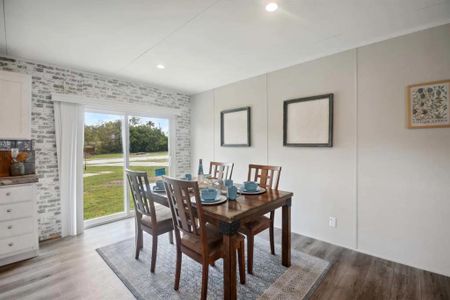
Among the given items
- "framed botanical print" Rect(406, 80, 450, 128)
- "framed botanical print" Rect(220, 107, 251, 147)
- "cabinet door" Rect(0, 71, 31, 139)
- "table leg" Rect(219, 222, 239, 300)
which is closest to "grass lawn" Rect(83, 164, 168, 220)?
"cabinet door" Rect(0, 71, 31, 139)

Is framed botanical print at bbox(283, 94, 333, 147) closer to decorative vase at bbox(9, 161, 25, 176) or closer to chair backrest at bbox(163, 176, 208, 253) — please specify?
chair backrest at bbox(163, 176, 208, 253)

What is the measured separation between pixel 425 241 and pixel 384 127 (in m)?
1.30

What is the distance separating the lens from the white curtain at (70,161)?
321cm

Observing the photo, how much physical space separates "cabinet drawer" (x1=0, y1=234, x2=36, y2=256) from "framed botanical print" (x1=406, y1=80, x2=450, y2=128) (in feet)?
15.1

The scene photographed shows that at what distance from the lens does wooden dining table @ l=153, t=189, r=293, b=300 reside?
68.9 inches

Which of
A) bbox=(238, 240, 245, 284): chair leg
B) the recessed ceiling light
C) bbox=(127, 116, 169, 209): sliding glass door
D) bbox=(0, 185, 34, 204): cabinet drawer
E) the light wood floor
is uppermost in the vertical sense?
the recessed ceiling light

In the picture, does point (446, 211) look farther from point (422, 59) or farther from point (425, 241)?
point (422, 59)

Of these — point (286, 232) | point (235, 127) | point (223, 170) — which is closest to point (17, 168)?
point (223, 170)

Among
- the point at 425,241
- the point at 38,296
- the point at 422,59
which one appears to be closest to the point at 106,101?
the point at 38,296

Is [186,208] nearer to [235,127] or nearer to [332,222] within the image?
[332,222]

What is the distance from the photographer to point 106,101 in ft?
12.1

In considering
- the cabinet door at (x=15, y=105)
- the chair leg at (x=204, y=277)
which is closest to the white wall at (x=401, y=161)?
the chair leg at (x=204, y=277)

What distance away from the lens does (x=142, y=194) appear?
2.44 m

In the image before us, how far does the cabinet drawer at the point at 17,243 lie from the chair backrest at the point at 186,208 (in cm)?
199
